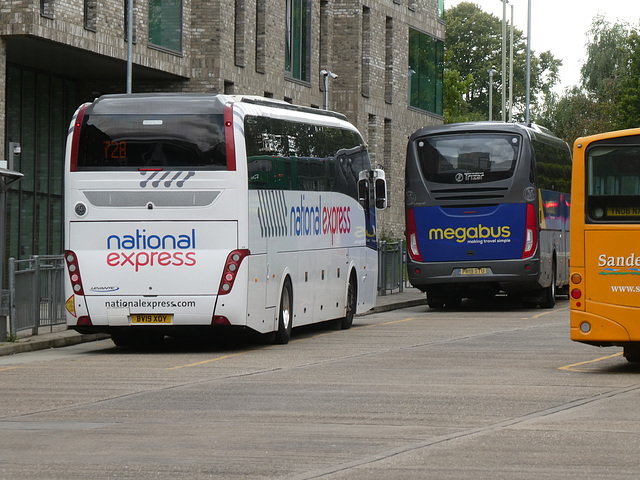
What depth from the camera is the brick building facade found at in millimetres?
35469

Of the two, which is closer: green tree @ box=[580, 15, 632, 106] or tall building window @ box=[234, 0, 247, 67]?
tall building window @ box=[234, 0, 247, 67]

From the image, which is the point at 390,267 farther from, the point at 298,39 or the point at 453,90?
the point at 453,90

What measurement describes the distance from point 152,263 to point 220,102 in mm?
2289

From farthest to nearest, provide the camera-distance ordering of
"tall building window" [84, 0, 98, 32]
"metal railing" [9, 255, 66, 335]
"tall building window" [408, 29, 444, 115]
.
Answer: "tall building window" [408, 29, 444, 115] → "tall building window" [84, 0, 98, 32] → "metal railing" [9, 255, 66, 335]

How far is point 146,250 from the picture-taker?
755 inches

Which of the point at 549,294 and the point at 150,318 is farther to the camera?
the point at 549,294

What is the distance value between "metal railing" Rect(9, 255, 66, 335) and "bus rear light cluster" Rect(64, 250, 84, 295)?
1666 millimetres

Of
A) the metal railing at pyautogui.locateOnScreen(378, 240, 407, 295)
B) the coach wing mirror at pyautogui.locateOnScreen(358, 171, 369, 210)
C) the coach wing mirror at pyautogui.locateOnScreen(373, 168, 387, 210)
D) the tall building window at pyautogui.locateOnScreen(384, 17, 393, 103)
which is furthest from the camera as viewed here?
the tall building window at pyautogui.locateOnScreen(384, 17, 393, 103)

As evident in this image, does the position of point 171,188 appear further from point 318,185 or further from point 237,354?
point 318,185

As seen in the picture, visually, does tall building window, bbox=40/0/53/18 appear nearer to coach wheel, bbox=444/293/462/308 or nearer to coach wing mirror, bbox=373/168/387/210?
coach wing mirror, bbox=373/168/387/210

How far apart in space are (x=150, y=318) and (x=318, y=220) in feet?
14.8

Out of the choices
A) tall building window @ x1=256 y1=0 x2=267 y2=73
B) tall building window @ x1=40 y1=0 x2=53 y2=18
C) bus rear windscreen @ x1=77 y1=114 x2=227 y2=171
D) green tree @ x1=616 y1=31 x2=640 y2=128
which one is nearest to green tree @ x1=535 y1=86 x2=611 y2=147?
green tree @ x1=616 y1=31 x2=640 y2=128

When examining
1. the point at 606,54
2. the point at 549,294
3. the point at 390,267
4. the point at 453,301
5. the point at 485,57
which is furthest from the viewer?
the point at 485,57

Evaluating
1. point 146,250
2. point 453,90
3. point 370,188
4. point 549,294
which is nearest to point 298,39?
point 549,294
